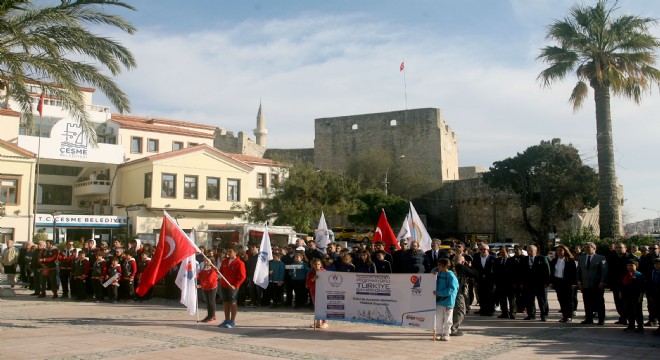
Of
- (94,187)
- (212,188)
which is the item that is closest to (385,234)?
(212,188)

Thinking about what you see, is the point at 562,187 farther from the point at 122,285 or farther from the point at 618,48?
the point at 122,285

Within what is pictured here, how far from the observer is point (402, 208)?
4788 cm

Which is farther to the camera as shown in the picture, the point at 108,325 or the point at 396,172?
the point at 396,172

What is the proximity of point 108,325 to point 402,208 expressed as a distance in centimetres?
3685

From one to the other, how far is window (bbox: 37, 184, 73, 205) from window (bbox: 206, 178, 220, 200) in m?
9.91

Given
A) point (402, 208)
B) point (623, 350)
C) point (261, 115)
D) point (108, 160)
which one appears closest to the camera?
point (623, 350)

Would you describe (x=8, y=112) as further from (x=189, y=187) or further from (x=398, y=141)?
(x=398, y=141)

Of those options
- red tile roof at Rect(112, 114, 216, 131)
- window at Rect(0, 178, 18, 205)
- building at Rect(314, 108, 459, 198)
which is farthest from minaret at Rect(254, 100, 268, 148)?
window at Rect(0, 178, 18, 205)

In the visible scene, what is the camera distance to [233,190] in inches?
1690

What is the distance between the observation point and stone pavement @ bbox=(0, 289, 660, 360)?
929 centimetres

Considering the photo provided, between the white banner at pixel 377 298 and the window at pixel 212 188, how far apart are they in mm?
30314

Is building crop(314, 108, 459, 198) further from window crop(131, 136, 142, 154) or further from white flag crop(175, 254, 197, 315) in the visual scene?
white flag crop(175, 254, 197, 315)

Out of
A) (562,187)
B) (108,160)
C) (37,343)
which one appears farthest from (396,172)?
(37,343)

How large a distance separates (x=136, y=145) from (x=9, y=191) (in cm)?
1057
